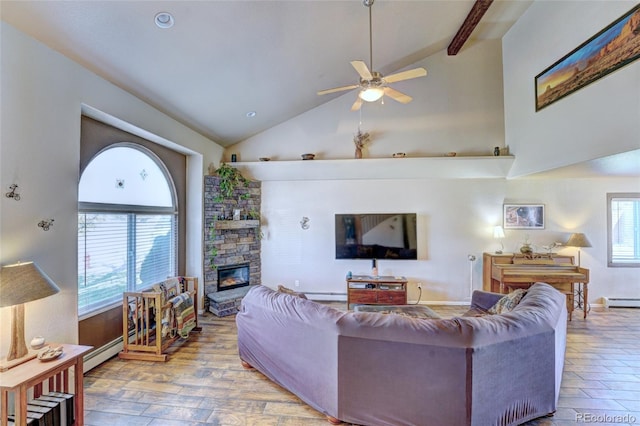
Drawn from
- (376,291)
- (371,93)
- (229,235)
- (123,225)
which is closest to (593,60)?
(371,93)

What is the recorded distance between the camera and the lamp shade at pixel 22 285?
5.96 ft

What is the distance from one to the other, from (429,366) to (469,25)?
4717 millimetres

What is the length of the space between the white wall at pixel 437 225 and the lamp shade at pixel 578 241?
21cm

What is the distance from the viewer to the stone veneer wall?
4.77 m

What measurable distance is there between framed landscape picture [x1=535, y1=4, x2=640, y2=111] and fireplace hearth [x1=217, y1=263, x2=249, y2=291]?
5543mm

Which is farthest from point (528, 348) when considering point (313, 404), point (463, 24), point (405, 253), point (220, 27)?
point (463, 24)

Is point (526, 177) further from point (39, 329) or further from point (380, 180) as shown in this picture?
point (39, 329)

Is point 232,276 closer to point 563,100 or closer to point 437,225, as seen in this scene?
point 437,225

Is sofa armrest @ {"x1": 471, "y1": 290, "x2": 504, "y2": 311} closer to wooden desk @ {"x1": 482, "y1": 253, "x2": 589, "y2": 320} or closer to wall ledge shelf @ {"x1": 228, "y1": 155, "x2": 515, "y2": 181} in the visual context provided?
wooden desk @ {"x1": 482, "y1": 253, "x2": 589, "y2": 320}

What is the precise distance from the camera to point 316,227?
17.7 feet

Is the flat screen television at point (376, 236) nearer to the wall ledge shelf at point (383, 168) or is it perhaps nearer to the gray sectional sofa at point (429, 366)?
the wall ledge shelf at point (383, 168)

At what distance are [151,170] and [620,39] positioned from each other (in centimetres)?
569

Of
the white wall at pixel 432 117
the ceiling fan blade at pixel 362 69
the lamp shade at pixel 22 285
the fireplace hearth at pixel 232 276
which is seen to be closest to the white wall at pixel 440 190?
the white wall at pixel 432 117

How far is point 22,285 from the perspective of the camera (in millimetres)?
1891
